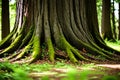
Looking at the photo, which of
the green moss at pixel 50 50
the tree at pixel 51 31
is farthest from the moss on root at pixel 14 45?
the green moss at pixel 50 50

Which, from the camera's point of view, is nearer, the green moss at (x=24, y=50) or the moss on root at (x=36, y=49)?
the moss on root at (x=36, y=49)

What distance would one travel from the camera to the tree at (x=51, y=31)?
9484 mm

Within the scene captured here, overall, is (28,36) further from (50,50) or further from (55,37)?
(50,50)

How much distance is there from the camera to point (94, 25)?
11.5m

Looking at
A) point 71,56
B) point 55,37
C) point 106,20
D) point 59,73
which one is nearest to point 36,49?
point 55,37

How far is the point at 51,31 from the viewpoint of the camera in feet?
33.0

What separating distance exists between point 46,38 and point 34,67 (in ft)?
7.84

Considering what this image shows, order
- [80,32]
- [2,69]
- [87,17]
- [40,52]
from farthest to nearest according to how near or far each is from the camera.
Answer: [87,17] → [80,32] → [40,52] → [2,69]

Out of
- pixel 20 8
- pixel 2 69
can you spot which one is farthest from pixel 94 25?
pixel 2 69

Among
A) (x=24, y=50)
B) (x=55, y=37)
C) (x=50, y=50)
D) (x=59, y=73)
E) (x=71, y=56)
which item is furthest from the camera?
(x=55, y=37)

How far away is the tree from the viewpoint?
373 inches

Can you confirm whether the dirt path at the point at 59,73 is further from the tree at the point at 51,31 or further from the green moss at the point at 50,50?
the tree at the point at 51,31

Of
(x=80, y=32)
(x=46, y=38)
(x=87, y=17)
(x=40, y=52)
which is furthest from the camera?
(x=87, y=17)

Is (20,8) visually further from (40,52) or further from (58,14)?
(40,52)
